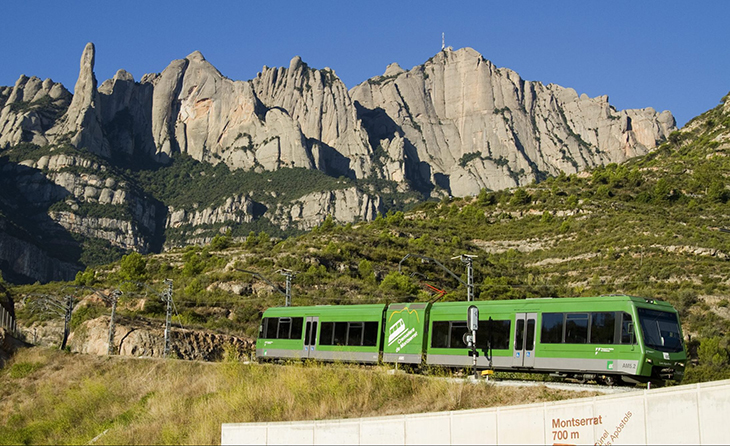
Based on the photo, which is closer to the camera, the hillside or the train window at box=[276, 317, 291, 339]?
the train window at box=[276, 317, 291, 339]

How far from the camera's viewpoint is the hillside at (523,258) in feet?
195

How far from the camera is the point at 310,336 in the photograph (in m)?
31.4

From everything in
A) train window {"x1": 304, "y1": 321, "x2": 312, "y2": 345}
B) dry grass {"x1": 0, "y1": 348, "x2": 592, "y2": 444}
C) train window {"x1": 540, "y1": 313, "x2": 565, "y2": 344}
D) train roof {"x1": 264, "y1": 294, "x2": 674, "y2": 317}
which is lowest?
dry grass {"x1": 0, "y1": 348, "x2": 592, "y2": 444}

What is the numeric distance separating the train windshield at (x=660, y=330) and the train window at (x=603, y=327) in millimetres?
883

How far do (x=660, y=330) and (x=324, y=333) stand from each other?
1358cm

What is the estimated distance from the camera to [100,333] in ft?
147

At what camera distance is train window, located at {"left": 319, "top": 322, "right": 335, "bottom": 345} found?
30.5 m

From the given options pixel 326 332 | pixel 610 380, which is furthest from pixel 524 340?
pixel 326 332

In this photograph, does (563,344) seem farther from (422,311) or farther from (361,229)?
(361,229)

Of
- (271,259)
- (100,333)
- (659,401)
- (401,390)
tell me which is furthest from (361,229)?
(659,401)

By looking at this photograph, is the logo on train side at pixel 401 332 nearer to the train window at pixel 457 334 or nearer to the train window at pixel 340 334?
the train window at pixel 457 334

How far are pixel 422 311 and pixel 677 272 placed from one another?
1726 inches

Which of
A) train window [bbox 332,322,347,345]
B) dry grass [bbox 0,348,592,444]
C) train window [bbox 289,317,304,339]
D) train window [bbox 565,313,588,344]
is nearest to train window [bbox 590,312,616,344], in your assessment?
train window [bbox 565,313,588,344]

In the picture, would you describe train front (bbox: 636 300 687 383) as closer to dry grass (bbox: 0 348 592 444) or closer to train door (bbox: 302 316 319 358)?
dry grass (bbox: 0 348 592 444)
